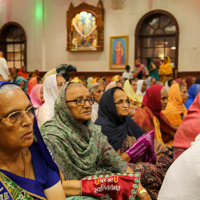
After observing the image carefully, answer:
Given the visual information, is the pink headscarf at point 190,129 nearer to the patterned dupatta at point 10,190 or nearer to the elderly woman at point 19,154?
the elderly woman at point 19,154

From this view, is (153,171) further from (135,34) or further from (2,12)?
(2,12)

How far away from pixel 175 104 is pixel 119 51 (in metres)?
7.01

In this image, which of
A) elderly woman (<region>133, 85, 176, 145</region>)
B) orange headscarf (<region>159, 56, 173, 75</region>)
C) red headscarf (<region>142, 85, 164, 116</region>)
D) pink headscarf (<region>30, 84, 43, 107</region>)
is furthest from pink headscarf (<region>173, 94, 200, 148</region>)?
orange headscarf (<region>159, 56, 173, 75</region>)

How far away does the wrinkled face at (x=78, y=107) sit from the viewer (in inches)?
78.4

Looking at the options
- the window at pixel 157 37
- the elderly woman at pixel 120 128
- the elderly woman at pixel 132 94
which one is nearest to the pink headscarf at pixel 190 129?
the elderly woman at pixel 120 128

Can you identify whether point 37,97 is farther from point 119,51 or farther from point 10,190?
point 119,51

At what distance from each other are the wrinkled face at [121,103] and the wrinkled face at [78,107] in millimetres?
693

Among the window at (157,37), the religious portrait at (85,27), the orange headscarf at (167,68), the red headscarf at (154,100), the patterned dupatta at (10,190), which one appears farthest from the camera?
the religious portrait at (85,27)

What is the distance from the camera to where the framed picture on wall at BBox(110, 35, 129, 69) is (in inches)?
444

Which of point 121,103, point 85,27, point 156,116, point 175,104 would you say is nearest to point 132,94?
point 175,104

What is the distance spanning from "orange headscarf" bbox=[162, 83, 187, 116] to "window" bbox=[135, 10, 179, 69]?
6.03 metres

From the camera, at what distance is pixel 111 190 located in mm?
1674

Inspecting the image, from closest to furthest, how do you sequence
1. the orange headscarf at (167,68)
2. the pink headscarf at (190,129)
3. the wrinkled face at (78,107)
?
the wrinkled face at (78,107), the pink headscarf at (190,129), the orange headscarf at (167,68)

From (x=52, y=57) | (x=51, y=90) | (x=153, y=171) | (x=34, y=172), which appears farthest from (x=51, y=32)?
(x=34, y=172)
